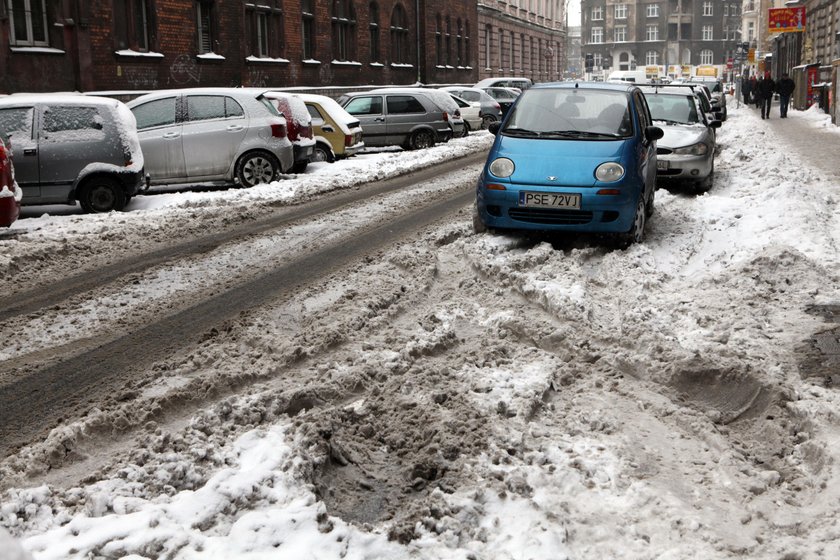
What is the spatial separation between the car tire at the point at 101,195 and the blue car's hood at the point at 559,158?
5.84 m

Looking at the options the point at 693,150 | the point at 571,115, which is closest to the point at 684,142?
the point at 693,150

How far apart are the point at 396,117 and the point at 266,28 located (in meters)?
8.19

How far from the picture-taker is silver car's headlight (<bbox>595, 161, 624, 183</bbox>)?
8.56 m

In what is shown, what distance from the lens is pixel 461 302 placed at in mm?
6711

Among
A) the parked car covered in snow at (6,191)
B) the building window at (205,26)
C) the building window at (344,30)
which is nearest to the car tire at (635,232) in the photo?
the parked car covered in snow at (6,191)

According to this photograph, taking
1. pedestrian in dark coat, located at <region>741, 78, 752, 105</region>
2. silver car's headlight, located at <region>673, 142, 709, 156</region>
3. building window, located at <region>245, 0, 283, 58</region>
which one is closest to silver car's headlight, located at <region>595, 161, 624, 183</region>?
silver car's headlight, located at <region>673, 142, 709, 156</region>

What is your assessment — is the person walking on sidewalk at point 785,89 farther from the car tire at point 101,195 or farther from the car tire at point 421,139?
the car tire at point 101,195

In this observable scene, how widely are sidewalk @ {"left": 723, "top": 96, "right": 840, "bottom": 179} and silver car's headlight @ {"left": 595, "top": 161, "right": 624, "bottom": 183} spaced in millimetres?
7390

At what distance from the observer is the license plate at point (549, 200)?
8469 millimetres

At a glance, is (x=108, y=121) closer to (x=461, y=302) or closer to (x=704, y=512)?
(x=461, y=302)

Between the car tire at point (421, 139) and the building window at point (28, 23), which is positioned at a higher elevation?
the building window at point (28, 23)

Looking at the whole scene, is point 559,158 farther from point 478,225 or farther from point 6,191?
point 6,191

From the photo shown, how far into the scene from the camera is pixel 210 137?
1447 centimetres

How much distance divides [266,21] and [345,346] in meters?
25.0
